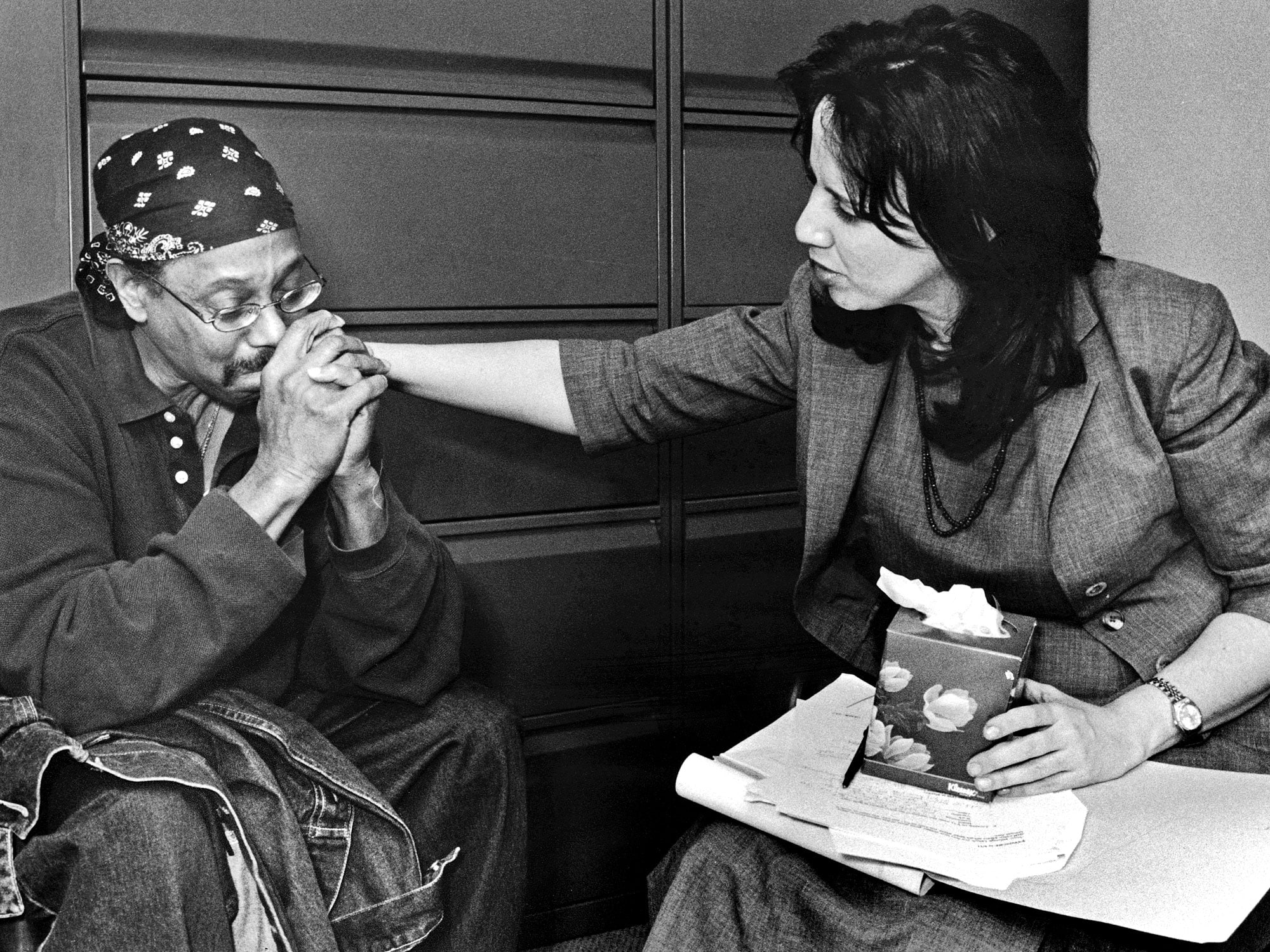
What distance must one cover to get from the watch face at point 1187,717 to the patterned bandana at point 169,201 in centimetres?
96

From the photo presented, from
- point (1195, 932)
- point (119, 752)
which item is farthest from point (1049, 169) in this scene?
point (119, 752)

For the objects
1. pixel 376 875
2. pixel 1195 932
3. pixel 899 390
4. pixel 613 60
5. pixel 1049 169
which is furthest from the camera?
pixel 613 60

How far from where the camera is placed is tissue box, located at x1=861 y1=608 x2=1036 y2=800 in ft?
3.31

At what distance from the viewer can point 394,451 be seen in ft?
4.37

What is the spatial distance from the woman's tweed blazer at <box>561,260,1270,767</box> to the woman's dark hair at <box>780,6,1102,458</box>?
0.04 m

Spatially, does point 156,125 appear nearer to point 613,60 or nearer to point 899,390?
point 613,60

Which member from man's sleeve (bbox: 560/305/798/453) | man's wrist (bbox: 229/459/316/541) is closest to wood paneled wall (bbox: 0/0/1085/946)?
man's sleeve (bbox: 560/305/798/453)

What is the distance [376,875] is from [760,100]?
3.37ft

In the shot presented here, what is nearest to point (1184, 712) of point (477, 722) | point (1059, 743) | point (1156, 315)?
point (1059, 743)

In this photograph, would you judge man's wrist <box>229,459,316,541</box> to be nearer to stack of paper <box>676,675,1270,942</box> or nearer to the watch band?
stack of paper <box>676,675,1270,942</box>

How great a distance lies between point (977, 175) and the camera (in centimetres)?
112

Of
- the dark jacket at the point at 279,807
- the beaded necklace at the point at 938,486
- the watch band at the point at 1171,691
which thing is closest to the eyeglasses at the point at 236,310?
the dark jacket at the point at 279,807

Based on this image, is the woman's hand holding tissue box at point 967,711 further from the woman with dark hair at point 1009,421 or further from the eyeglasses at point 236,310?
the eyeglasses at point 236,310

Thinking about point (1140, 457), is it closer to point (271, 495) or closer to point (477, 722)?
point (477, 722)
